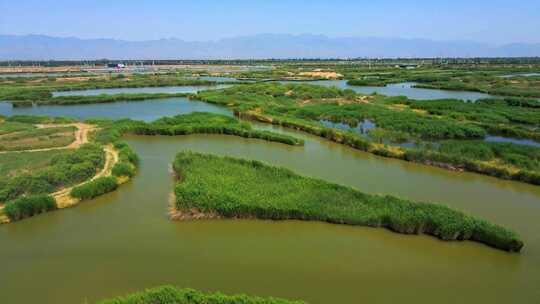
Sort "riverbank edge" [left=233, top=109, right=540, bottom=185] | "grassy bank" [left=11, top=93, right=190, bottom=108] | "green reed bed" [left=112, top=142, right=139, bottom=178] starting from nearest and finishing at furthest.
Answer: "riverbank edge" [left=233, top=109, right=540, bottom=185] < "green reed bed" [left=112, top=142, right=139, bottom=178] < "grassy bank" [left=11, top=93, right=190, bottom=108]

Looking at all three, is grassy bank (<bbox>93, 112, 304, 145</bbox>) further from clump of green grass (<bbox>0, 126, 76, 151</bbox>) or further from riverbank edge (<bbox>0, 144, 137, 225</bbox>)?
riverbank edge (<bbox>0, 144, 137, 225</bbox>)

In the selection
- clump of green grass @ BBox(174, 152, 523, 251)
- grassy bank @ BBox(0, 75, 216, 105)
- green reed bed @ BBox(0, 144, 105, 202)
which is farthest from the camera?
grassy bank @ BBox(0, 75, 216, 105)

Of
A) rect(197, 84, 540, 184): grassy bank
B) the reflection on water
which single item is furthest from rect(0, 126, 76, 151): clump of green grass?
rect(197, 84, 540, 184): grassy bank

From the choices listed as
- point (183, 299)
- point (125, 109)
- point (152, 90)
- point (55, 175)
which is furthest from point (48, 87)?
point (183, 299)

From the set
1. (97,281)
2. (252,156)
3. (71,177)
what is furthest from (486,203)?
(71,177)

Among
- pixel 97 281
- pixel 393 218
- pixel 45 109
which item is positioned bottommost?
pixel 97 281

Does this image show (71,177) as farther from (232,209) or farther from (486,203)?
(486,203)

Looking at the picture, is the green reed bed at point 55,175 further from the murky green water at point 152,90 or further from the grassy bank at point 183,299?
the murky green water at point 152,90
